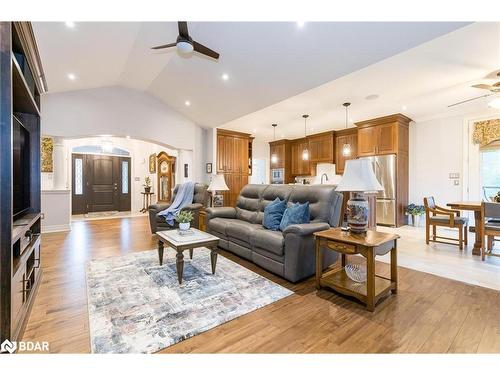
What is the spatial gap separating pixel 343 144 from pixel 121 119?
5923 millimetres

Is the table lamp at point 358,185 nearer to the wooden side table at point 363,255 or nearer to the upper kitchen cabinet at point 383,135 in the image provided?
the wooden side table at point 363,255

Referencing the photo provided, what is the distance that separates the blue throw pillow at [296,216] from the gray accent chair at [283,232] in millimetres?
89

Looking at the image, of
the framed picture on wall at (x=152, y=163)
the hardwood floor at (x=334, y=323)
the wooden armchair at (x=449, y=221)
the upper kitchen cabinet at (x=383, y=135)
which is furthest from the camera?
the framed picture on wall at (x=152, y=163)

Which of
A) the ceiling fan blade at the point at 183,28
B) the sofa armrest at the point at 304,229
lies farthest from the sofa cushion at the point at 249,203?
the ceiling fan blade at the point at 183,28

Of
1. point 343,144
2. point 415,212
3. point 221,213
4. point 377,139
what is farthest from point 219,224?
point 343,144

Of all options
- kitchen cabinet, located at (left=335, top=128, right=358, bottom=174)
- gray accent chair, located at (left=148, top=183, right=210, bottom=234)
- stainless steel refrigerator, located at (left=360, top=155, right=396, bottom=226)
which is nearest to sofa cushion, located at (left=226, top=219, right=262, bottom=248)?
gray accent chair, located at (left=148, top=183, right=210, bottom=234)

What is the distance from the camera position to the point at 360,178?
2.27 m

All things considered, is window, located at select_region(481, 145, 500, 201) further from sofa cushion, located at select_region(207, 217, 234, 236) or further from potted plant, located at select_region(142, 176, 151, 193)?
potted plant, located at select_region(142, 176, 151, 193)

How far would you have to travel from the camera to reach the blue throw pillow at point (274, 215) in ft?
10.3

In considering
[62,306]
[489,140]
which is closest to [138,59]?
[62,306]

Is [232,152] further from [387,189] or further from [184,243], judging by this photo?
[184,243]

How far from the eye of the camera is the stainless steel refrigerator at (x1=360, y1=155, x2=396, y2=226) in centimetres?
553

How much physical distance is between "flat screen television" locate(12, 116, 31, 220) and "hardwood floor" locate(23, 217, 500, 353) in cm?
90

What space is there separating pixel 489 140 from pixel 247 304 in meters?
6.09
